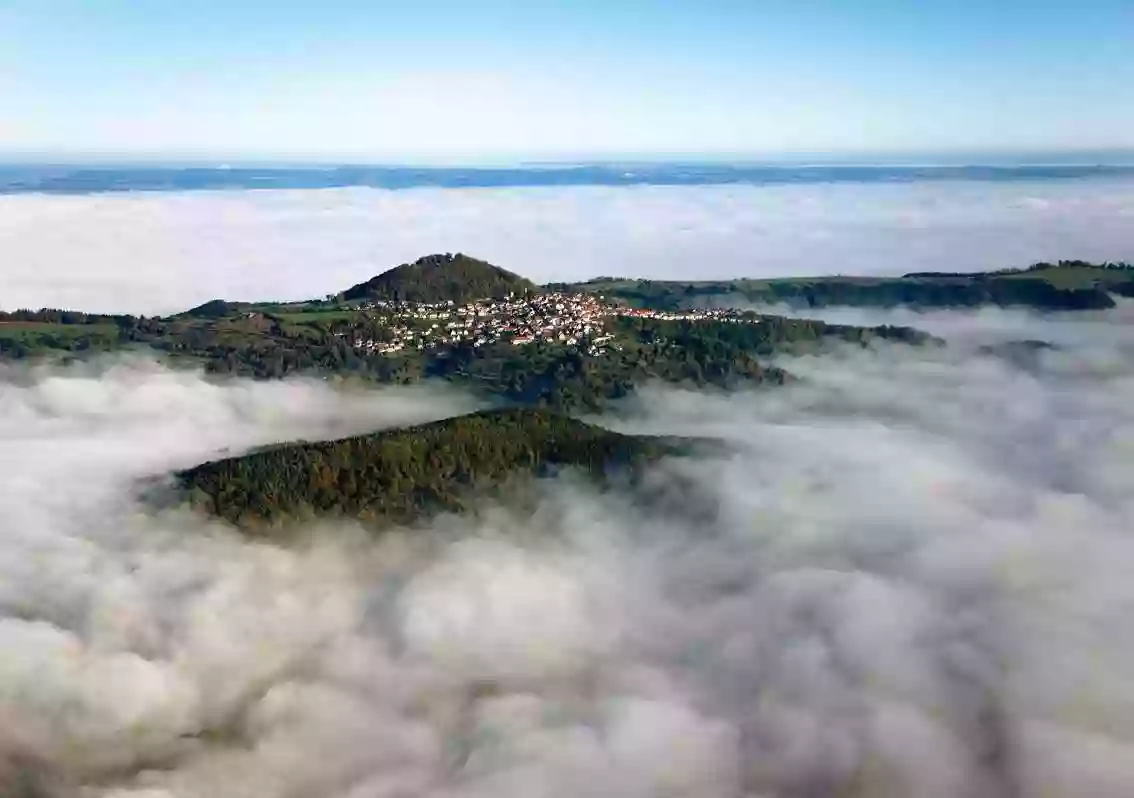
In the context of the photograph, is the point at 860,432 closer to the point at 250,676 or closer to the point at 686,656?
the point at 686,656

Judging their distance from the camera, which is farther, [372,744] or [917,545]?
[917,545]

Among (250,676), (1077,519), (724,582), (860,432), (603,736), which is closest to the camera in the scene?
(603,736)

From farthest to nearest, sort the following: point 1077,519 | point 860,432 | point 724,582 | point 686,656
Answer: point 860,432
point 1077,519
point 724,582
point 686,656

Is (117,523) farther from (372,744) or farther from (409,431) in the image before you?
(372,744)

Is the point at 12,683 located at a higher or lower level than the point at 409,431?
lower

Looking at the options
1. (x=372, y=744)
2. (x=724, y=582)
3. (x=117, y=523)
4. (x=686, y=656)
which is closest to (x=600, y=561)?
(x=724, y=582)

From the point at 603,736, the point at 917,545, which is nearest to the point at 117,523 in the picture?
the point at 603,736
